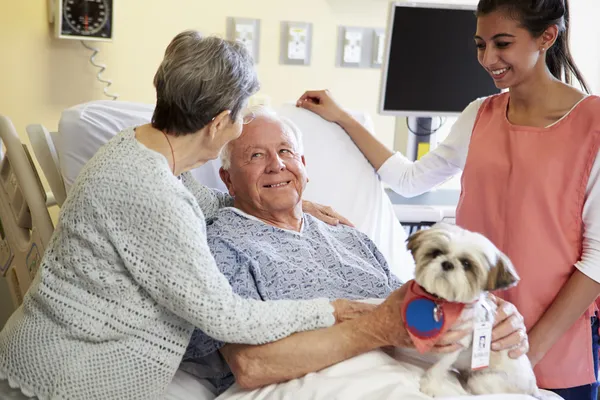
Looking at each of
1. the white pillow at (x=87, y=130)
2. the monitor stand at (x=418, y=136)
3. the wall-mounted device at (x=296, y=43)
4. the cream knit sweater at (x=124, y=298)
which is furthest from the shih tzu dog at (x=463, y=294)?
the wall-mounted device at (x=296, y=43)

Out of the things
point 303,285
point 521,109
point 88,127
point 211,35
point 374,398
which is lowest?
point 374,398

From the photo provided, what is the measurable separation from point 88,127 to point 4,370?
79 cm

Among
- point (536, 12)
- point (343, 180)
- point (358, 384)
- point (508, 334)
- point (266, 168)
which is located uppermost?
point (536, 12)

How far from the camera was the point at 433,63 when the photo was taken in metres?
2.83

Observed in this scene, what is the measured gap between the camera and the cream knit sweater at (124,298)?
137 cm

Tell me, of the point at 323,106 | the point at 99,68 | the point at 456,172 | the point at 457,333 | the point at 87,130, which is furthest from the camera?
the point at 99,68

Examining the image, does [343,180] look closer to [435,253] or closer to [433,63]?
[433,63]

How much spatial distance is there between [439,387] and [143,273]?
0.64 metres

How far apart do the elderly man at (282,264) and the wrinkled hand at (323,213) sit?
0.03 metres

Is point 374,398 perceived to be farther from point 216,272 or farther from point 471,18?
point 471,18

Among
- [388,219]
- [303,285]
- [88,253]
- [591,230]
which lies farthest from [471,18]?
[88,253]

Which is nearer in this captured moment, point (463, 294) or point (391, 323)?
point (463, 294)

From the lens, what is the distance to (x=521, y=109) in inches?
74.1

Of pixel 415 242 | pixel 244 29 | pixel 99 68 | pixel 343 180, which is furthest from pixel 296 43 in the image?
pixel 415 242
